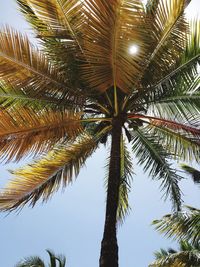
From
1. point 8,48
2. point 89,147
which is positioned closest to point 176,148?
point 89,147

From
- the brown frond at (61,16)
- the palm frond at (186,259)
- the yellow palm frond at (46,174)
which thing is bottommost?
the palm frond at (186,259)

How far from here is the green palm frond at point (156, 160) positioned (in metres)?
9.38

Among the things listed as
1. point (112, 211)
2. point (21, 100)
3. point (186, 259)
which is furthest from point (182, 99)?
point (186, 259)

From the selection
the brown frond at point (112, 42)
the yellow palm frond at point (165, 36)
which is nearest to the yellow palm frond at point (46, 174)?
the brown frond at point (112, 42)

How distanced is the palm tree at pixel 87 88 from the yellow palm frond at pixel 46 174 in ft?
0.06

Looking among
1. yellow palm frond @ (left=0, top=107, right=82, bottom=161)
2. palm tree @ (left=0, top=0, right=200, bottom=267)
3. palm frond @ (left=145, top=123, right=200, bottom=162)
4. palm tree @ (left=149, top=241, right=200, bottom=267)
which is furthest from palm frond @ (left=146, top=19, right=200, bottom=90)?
palm tree @ (left=149, top=241, right=200, bottom=267)

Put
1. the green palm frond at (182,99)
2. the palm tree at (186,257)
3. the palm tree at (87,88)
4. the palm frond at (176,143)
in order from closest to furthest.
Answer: the palm tree at (87,88)
the green palm frond at (182,99)
the palm frond at (176,143)
the palm tree at (186,257)

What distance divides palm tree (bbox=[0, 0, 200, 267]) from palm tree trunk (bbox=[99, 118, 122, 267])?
0.02 meters

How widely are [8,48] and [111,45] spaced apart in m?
2.04

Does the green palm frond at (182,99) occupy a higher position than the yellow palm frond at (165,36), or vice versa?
the yellow palm frond at (165,36)

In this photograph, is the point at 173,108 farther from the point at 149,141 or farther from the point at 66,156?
the point at 66,156

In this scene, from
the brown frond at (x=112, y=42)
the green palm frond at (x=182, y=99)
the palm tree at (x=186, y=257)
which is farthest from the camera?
the palm tree at (x=186, y=257)

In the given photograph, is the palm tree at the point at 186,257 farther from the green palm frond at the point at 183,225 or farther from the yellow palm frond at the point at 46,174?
the yellow palm frond at the point at 46,174

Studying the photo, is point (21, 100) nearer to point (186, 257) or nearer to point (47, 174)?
point (47, 174)
